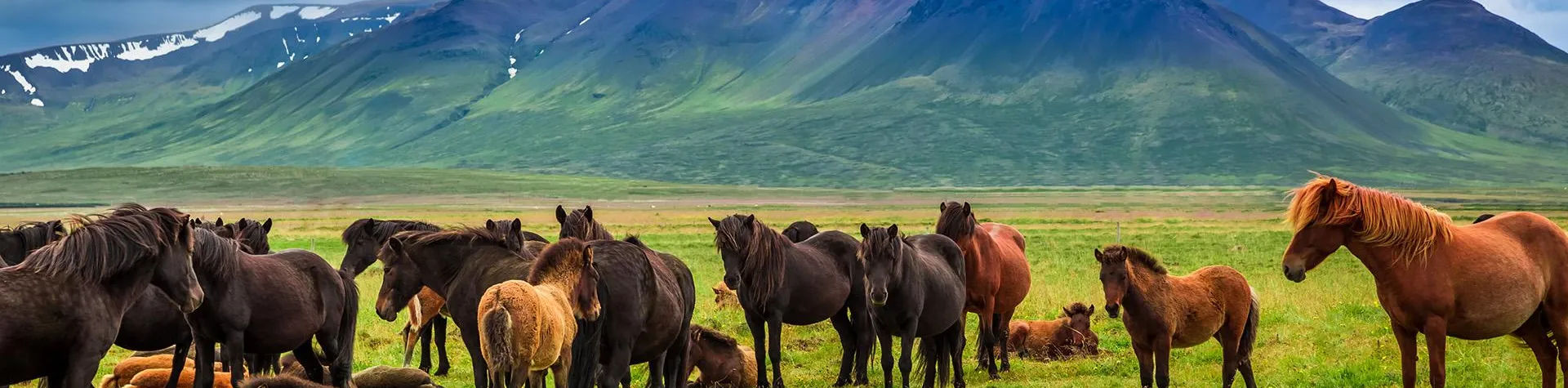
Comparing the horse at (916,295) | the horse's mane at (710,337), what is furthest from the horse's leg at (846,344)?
the horse's mane at (710,337)

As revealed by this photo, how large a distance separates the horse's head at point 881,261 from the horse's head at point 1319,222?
3.52 m

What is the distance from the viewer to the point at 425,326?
13.3 meters

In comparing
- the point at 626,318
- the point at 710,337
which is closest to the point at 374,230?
the point at 710,337

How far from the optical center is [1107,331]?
16281 mm

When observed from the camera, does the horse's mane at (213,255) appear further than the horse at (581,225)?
No

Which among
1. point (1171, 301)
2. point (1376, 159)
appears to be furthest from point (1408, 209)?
point (1376, 159)

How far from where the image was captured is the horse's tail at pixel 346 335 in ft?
34.1

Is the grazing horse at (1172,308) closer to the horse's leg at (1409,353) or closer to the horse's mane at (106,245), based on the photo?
the horse's leg at (1409,353)

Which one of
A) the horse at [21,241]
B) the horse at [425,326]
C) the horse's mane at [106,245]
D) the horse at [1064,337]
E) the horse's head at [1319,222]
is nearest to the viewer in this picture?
the horse's mane at [106,245]

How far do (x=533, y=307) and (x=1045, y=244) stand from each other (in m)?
31.7

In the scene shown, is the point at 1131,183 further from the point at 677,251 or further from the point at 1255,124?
the point at 677,251

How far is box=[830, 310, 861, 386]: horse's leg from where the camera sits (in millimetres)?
12602

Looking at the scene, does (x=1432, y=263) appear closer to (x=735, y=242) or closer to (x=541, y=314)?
(x=735, y=242)

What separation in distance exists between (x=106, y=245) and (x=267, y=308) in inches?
81.6
